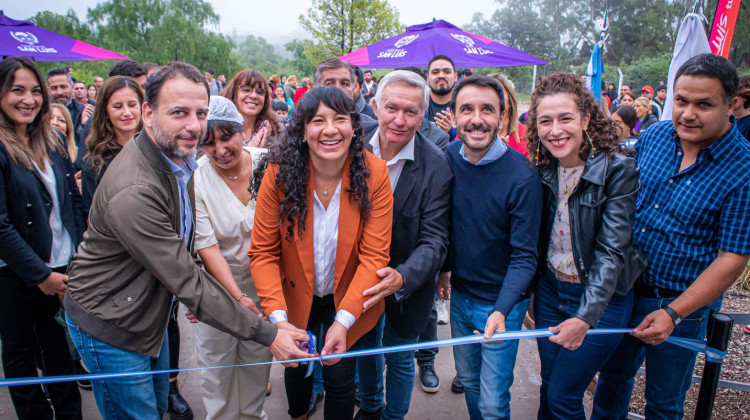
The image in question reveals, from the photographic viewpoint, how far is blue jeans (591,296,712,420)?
2438mm

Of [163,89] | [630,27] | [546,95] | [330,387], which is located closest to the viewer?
[163,89]

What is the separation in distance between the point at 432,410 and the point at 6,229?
297 centimetres

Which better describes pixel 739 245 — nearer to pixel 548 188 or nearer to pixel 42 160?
pixel 548 188

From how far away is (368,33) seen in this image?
19.1 m

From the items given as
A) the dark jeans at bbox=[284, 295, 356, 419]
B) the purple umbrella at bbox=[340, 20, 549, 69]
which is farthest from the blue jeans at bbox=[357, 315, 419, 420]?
the purple umbrella at bbox=[340, 20, 549, 69]

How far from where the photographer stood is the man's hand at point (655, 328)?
229 cm

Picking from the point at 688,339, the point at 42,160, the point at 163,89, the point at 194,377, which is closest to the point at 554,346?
the point at 688,339

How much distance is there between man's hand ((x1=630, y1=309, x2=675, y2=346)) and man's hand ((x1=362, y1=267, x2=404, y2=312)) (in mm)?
1270

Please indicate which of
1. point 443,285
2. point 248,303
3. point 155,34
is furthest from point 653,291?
point 155,34

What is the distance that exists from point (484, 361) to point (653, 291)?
1.01 m

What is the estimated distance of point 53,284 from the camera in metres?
2.62

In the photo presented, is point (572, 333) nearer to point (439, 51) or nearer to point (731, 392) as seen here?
point (731, 392)

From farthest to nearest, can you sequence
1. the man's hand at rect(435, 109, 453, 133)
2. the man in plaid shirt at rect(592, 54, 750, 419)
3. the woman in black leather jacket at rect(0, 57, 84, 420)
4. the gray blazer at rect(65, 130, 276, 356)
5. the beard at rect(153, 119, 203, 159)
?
the man's hand at rect(435, 109, 453, 133), the woman in black leather jacket at rect(0, 57, 84, 420), the man in plaid shirt at rect(592, 54, 750, 419), the beard at rect(153, 119, 203, 159), the gray blazer at rect(65, 130, 276, 356)

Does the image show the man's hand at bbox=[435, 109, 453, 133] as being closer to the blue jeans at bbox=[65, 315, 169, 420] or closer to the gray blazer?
the gray blazer
